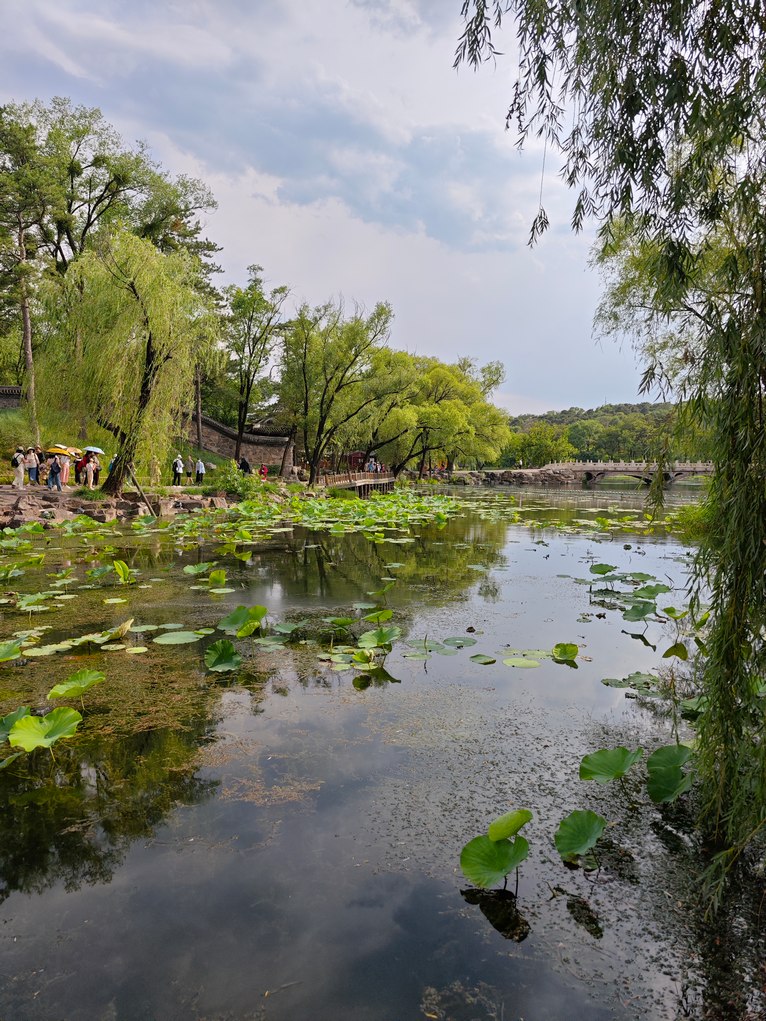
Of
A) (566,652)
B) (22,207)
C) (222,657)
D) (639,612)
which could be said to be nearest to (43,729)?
(222,657)

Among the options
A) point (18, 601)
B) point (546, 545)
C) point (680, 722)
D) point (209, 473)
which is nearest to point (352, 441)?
point (209, 473)

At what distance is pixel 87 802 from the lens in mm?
2258

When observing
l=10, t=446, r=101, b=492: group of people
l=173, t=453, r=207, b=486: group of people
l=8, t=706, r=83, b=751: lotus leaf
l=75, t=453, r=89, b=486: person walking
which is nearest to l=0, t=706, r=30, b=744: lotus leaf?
l=8, t=706, r=83, b=751: lotus leaf

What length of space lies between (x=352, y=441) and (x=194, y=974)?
Answer: 97.6 ft

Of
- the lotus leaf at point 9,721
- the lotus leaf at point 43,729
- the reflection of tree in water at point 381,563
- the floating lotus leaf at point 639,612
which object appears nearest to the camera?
the lotus leaf at point 43,729

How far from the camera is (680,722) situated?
3062 millimetres

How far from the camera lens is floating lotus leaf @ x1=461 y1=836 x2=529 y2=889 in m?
1.75

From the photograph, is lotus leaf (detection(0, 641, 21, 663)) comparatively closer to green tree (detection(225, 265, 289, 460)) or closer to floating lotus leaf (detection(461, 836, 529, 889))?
floating lotus leaf (detection(461, 836, 529, 889))

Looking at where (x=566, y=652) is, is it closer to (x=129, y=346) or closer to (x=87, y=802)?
(x=87, y=802)

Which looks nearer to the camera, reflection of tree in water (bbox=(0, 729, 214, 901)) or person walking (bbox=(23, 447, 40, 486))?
reflection of tree in water (bbox=(0, 729, 214, 901))

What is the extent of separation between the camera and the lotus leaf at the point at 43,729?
235 centimetres

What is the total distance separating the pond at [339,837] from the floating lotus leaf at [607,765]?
0.17 meters

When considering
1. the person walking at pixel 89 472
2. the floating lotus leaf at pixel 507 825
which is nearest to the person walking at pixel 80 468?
the person walking at pixel 89 472

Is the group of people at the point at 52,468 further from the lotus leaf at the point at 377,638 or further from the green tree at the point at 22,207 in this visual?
the lotus leaf at the point at 377,638
